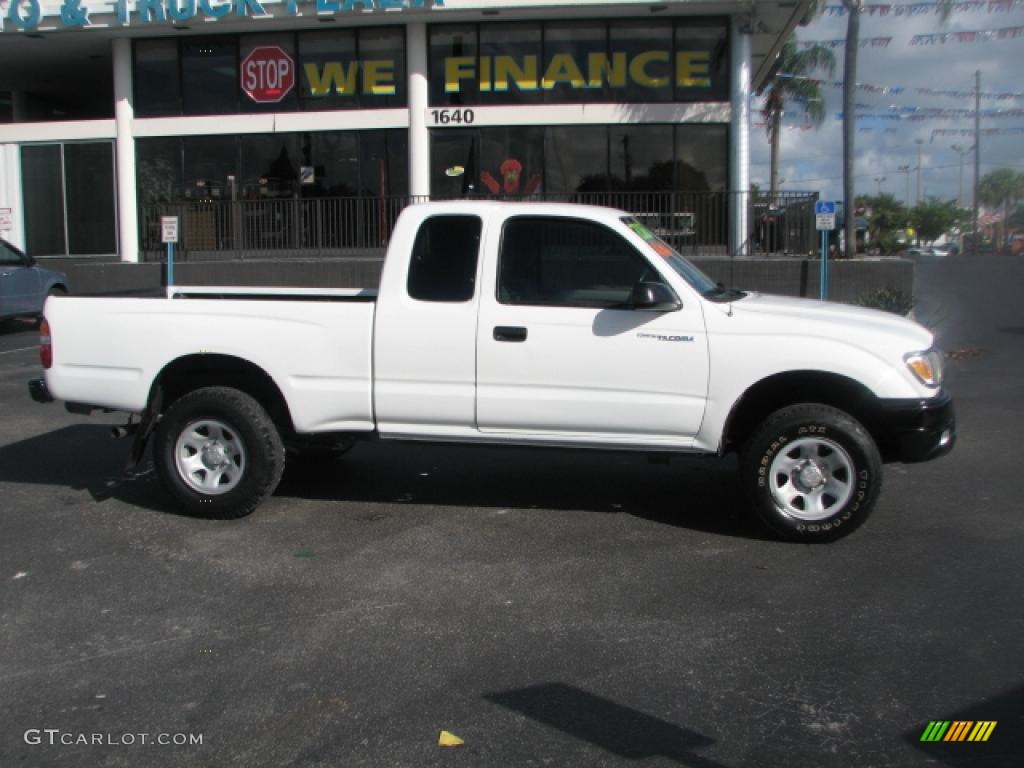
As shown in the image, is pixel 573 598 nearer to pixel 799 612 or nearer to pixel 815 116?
pixel 799 612

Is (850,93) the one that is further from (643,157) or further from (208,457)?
(208,457)

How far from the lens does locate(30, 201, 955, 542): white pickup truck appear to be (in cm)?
584

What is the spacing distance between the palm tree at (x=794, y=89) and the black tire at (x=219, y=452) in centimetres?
3331

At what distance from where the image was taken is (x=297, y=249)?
63.6ft

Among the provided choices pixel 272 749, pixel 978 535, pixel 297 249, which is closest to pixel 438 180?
pixel 297 249

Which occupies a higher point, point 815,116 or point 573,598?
point 815,116

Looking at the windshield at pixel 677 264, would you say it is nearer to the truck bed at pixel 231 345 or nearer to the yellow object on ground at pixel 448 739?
the truck bed at pixel 231 345

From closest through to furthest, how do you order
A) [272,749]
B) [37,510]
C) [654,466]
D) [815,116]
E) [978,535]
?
[272,749], [978,535], [37,510], [654,466], [815,116]

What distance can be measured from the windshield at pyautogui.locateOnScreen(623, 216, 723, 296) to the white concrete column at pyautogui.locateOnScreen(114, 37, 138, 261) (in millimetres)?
17490

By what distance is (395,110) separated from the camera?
795 inches

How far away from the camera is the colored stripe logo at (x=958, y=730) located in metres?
3.68

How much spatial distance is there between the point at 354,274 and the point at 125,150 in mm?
6461

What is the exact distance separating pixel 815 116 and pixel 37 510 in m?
39.8

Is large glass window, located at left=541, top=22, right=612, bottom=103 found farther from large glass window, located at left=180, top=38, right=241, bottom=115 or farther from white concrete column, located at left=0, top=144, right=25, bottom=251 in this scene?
white concrete column, located at left=0, top=144, right=25, bottom=251
